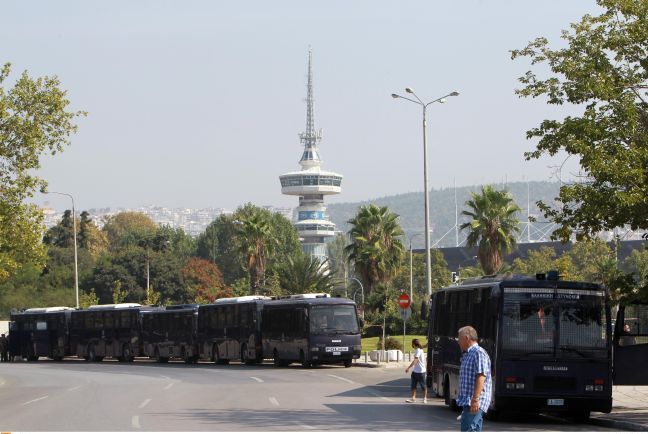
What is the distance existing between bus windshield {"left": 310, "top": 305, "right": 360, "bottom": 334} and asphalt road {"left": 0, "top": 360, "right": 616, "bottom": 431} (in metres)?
4.08

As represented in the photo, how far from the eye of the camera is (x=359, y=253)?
84.4 metres

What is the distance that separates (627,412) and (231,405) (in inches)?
355

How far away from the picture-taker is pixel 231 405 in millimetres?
27469

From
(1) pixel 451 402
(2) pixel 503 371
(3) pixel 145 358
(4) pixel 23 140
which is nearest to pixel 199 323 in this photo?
(3) pixel 145 358

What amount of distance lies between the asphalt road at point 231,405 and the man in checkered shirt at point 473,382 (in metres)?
7.36

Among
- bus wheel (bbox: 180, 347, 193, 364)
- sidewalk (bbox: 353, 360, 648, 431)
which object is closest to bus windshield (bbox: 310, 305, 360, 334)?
bus wheel (bbox: 180, 347, 193, 364)

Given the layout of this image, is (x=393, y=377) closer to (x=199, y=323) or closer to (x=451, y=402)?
(x=451, y=402)

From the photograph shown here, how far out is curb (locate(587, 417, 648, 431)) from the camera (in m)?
21.4

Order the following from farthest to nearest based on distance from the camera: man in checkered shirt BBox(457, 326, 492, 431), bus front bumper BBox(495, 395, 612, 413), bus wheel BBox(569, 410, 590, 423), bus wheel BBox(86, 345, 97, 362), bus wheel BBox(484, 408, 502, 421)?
bus wheel BBox(86, 345, 97, 362), bus wheel BBox(569, 410, 590, 423), bus wheel BBox(484, 408, 502, 421), bus front bumper BBox(495, 395, 612, 413), man in checkered shirt BBox(457, 326, 492, 431)

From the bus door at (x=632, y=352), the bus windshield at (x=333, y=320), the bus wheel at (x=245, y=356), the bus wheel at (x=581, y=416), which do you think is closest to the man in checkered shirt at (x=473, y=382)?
the bus wheel at (x=581, y=416)

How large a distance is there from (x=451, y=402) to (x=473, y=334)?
13.0 meters

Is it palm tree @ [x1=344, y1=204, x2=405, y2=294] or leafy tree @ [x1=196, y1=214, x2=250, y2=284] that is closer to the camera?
palm tree @ [x1=344, y1=204, x2=405, y2=294]

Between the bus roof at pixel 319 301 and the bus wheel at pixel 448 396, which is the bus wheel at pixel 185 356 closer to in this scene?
the bus roof at pixel 319 301

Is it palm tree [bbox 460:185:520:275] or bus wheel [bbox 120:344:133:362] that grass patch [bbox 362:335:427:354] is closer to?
palm tree [bbox 460:185:520:275]
